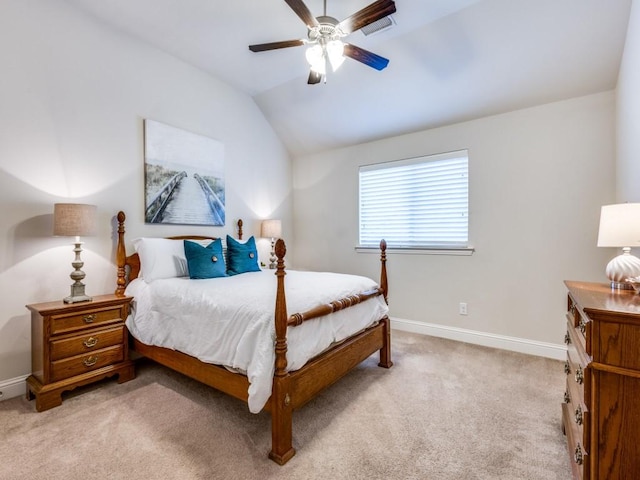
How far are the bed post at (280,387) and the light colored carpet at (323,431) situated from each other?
82mm

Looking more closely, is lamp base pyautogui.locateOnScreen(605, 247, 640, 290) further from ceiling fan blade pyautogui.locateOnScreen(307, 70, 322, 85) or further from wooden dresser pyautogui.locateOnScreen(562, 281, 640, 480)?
ceiling fan blade pyautogui.locateOnScreen(307, 70, 322, 85)

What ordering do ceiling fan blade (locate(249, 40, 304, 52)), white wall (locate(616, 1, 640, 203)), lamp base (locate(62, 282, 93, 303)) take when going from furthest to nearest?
1. lamp base (locate(62, 282, 93, 303))
2. ceiling fan blade (locate(249, 40, 304, 52))
3. white wall (locate(616, 1, 640, 203))

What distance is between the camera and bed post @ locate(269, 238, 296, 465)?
64.6 inches

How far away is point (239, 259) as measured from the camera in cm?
329

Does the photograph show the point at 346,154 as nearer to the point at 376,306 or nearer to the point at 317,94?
the point at 317,94

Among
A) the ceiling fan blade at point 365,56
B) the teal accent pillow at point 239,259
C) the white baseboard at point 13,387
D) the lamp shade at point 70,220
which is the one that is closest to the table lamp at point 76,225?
the lamp shade at point 70,220

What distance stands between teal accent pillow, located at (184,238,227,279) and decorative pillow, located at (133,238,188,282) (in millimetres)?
113

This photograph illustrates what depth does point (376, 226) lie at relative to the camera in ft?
13.5

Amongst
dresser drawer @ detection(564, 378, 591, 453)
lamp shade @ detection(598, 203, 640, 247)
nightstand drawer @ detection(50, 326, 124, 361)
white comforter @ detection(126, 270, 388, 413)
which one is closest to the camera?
dresser drawer @ detection(564, 378, 591, 453)

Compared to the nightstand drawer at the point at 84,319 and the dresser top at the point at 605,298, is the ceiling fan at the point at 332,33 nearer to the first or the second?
the dresser top at the point at 605,298

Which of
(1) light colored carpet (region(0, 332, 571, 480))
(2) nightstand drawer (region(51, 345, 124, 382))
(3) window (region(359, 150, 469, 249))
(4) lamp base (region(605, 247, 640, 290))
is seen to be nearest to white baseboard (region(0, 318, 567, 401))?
(1) light colored carpet (region(0, 332, 571, 480))

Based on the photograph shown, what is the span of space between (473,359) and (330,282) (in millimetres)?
1630

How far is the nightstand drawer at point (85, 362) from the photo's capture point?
2215mm

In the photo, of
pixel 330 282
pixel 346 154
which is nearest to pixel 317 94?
pixel 346 154
